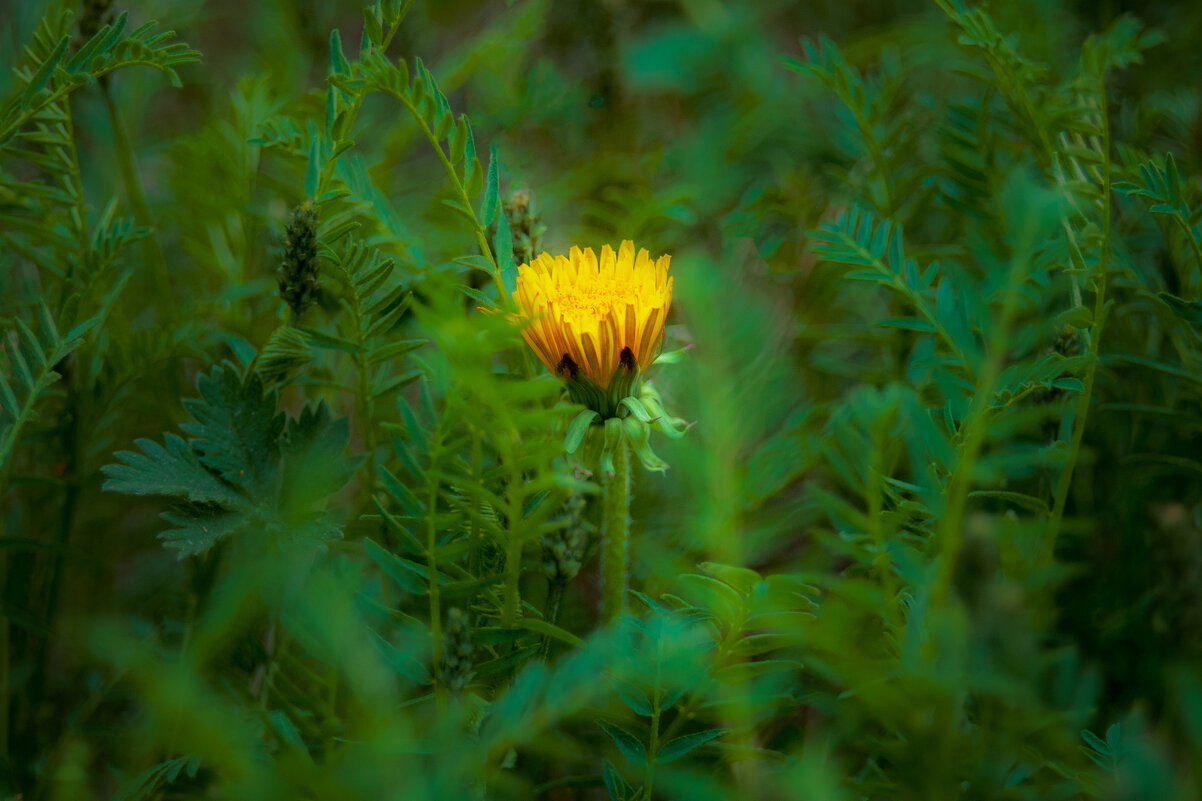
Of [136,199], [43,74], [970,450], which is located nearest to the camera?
[970,450]

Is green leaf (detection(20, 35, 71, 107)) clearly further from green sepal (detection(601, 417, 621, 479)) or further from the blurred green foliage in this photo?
green sepal (detection(601, 417, 621, 479))

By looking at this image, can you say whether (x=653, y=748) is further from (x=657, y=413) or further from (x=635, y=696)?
(x=657, y=413)

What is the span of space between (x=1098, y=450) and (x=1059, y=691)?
1.17 feet

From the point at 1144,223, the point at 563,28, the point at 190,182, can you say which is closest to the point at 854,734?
the point at 1144,223

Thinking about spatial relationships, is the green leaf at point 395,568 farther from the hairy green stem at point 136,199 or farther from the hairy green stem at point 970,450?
the hairy green stem at point 136,199

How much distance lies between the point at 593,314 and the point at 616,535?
132 millimetres

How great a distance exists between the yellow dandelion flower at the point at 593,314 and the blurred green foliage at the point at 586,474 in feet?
0.09

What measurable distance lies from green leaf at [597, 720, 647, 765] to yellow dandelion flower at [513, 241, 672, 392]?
17 cm

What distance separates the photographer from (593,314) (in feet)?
1.58

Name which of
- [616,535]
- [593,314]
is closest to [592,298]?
[593,314]

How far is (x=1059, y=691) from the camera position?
404 millimetres

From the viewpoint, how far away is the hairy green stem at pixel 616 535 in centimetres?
52

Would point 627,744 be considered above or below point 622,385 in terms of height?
below

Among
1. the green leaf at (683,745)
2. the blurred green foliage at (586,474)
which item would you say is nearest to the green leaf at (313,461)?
the blurred green foliage at (586,474)
